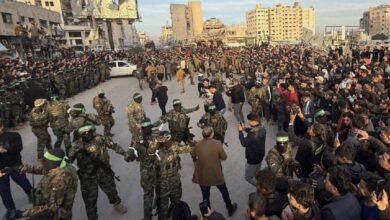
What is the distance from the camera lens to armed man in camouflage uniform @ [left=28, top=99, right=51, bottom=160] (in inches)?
290

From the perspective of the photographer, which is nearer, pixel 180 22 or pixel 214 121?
pixel 214 121

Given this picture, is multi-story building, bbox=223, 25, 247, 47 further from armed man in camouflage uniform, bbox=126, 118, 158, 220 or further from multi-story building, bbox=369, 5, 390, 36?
multi-story building, bbox=369, 5, 390, 36

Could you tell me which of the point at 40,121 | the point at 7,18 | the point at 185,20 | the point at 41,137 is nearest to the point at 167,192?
the point at 40,121

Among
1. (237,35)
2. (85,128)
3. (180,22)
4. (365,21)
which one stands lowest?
(85,128)

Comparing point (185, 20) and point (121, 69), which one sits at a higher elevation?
point (185, 20)

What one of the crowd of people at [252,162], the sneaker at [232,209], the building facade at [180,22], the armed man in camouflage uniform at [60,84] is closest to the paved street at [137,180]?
the sneaker at [232,209]

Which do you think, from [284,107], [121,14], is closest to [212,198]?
[284,107]

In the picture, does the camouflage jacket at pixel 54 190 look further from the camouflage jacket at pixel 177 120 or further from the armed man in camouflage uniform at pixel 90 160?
the camouflage jacket at pixel 177 120

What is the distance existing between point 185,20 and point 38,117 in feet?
364

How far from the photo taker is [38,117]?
738 cm

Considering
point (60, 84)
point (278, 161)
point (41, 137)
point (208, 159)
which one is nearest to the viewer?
point (278, 161)

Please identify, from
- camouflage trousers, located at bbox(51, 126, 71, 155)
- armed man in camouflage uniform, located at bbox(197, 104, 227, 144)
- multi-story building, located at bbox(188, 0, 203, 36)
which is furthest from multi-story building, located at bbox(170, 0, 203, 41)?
armed man in camouflage uniform, located at bbox(197, 104, 227, 144)

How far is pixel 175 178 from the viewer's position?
A: 472 cm

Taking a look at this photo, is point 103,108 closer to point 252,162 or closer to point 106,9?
point 252,162
